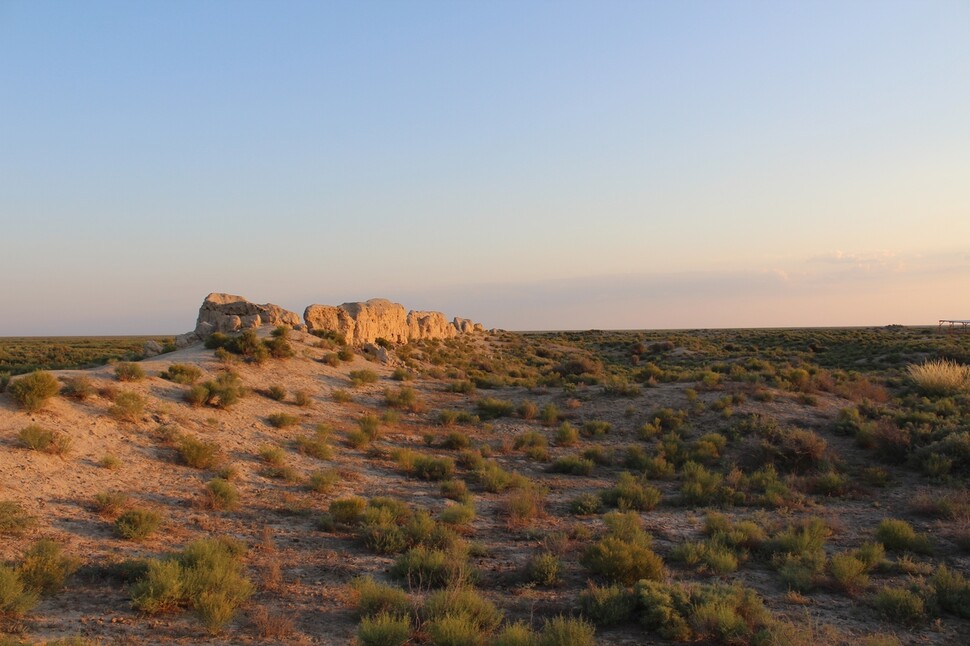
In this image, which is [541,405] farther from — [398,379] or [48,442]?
[48,442]

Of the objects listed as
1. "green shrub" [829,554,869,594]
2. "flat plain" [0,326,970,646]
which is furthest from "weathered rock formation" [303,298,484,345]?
"green shrub" [829,554,869,594]

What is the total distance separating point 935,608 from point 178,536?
9.18m

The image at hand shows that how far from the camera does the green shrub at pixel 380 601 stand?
6.25 meters

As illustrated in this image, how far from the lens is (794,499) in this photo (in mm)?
11352

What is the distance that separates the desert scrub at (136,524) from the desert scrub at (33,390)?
4.70 m

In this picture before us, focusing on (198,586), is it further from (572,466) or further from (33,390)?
(572,466)

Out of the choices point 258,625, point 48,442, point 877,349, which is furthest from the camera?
point 877,349

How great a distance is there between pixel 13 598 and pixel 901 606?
893 centimetres

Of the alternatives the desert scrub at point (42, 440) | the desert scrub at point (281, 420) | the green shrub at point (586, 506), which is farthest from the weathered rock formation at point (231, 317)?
the green shrub at point (586, 506)

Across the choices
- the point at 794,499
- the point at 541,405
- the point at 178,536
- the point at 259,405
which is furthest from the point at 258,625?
the point at 541,405

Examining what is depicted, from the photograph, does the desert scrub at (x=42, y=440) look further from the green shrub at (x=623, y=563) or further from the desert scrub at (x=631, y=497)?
the desert scrub at (x=631, y=497)

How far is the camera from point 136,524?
26.3ft

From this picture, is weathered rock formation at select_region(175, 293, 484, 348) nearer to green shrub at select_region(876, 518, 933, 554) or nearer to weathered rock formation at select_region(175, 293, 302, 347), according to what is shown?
weathered rock formation at select_region(175, 293, 302, 347)

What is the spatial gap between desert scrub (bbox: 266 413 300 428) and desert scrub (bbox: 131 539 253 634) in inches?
314
